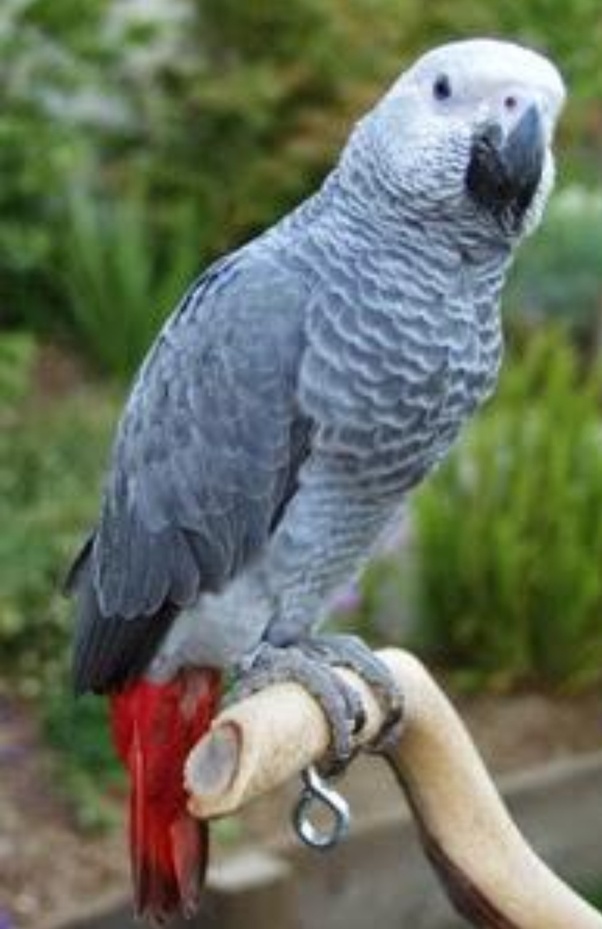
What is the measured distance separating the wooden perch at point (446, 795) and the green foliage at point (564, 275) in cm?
335

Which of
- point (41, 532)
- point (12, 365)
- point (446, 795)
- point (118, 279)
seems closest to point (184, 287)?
point (118, 279)

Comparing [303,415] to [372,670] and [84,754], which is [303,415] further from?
[84,754]

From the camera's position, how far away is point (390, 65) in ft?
15.5

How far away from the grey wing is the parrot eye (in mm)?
175

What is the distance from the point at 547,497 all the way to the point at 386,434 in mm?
1805

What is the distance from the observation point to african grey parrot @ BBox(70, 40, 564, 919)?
1.58 meters

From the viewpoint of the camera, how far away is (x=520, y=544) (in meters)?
3.41

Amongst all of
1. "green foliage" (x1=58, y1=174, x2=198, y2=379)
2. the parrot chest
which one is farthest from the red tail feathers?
"green foliage" (x1=58, y1=174, x2=198, y2=379)

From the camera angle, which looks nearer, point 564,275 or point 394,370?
point 394,370

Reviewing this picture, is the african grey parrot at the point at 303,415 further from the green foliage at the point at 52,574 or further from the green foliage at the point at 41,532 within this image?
the green foliage at the point at 41,532

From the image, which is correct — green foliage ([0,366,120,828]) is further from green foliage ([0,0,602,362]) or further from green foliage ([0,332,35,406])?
green foliage ([0,0,602,362])

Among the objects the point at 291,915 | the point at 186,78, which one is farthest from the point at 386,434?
the point at 186,78

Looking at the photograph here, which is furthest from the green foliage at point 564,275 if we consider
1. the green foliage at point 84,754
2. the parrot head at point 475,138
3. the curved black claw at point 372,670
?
the parrot head at point 475,138

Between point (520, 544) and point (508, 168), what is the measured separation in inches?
74.7
